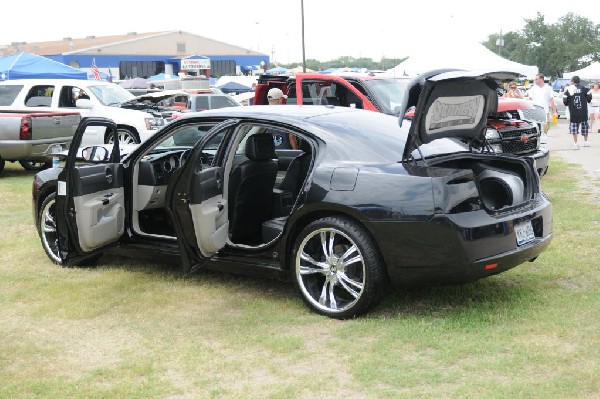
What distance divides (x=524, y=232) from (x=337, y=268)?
4.20ft

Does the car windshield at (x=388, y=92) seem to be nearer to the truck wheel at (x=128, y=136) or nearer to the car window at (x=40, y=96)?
the truck wheel at (x=128, y=136)

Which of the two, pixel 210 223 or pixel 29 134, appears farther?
pixel 29 134

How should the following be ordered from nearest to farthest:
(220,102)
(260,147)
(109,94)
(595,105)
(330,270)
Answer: (330,270), (260,147), (109,94), (220,102), (595,105)

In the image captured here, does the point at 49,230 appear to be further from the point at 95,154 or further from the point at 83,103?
the point at 83,103

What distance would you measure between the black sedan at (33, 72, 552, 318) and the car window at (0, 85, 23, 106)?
9.91 meters

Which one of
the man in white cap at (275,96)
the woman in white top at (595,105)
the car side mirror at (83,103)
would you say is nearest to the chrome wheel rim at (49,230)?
the man in white cap at (275,96)

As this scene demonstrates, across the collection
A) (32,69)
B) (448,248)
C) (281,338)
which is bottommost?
(281,338)

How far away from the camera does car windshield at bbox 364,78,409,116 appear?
11.2 m

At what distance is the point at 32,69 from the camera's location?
25.1 m

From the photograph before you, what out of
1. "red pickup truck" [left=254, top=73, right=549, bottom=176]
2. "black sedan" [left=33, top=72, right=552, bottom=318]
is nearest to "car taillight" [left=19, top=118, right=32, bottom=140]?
"red pickup truck" [left=254, top=73, right=549, bottom=176]

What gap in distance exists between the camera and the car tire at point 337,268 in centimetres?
506

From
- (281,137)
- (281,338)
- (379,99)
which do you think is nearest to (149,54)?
(379,99)

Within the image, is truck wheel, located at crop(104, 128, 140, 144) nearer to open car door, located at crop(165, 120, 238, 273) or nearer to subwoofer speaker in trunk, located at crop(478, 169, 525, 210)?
open car door, located at crop(165, 120, 238, 273)

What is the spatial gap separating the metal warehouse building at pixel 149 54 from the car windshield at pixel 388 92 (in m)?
50.4
